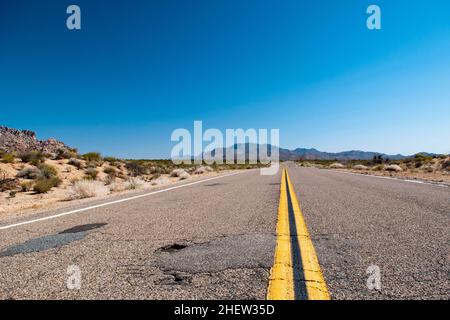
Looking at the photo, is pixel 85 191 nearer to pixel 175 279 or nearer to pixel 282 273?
pixel 175 279

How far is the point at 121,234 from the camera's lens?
14.1ft

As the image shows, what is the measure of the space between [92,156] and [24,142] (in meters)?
12.6

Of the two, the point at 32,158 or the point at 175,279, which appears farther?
the point at 32,158

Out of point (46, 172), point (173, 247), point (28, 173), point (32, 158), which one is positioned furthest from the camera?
point (32, 158)

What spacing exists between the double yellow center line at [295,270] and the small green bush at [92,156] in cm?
2690

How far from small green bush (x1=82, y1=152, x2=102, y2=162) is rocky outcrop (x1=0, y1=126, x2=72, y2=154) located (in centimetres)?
408

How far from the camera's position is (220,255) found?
3143 mm

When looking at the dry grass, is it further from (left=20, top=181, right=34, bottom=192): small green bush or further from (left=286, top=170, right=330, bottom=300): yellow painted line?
(left=286, top=170, right=330, bottom=300): yellow painted line

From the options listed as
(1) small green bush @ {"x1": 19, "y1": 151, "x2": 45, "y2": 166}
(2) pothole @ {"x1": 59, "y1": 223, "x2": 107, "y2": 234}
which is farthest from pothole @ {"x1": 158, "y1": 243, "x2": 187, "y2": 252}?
(1) small green bush @ {"x1": 19, "y1": 151, "x2": 45, "y2": 166}

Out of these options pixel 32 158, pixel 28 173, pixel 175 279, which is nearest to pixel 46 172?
pixel 28 173

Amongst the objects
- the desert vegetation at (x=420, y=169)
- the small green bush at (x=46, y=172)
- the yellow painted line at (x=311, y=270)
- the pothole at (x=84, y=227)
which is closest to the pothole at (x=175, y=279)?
the yellow painted line at (x=311, y=270)

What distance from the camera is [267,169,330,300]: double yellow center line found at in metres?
2.16

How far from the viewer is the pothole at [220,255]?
9.22ft
